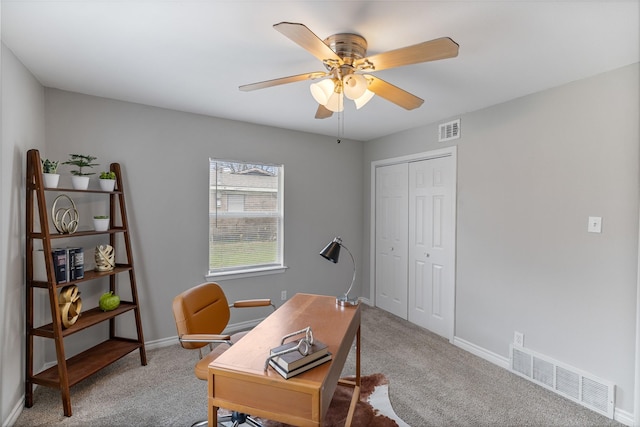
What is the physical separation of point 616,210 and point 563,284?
66 centimetres

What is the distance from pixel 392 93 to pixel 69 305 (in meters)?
2.72

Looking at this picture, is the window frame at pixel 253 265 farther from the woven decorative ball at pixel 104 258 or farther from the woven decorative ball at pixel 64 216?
the woven decorative ball at pixel 64 216

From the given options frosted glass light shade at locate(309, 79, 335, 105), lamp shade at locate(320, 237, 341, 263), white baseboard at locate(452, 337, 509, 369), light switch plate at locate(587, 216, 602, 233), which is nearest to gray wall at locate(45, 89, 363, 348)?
white baseboard at locate(452, 337, 509, 369)

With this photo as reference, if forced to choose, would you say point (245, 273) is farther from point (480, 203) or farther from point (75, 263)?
point (480, 203)

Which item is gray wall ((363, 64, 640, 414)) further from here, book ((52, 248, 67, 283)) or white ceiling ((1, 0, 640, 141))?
book ((52, 248, 67, 283))

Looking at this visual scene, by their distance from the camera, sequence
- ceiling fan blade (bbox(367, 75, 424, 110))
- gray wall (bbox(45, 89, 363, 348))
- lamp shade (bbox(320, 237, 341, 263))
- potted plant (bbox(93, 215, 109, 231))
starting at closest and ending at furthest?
1. ceiling fan blade (bbox(367, 75, 424, 110))
2. lamp shade (bbox(320, 237, 341, 263))
3. potted plant (bbox(93, 215, 109, 231))
4. gray wall (bbox(45, 89, 363, 348))

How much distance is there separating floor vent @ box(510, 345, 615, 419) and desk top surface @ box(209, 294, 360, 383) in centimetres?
168

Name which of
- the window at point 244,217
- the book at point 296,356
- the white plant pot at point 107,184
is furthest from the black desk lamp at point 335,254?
the white plant pot at point 107,184

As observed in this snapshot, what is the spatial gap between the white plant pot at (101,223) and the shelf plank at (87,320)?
70 centimetres

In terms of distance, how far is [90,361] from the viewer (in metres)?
2.44

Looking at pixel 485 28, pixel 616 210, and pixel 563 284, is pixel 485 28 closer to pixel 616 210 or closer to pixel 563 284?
pixel 616 210

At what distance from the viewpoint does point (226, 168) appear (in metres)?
3.48

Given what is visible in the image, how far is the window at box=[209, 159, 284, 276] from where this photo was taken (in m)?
3.43

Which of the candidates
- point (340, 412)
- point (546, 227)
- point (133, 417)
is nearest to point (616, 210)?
point (546, 227)
